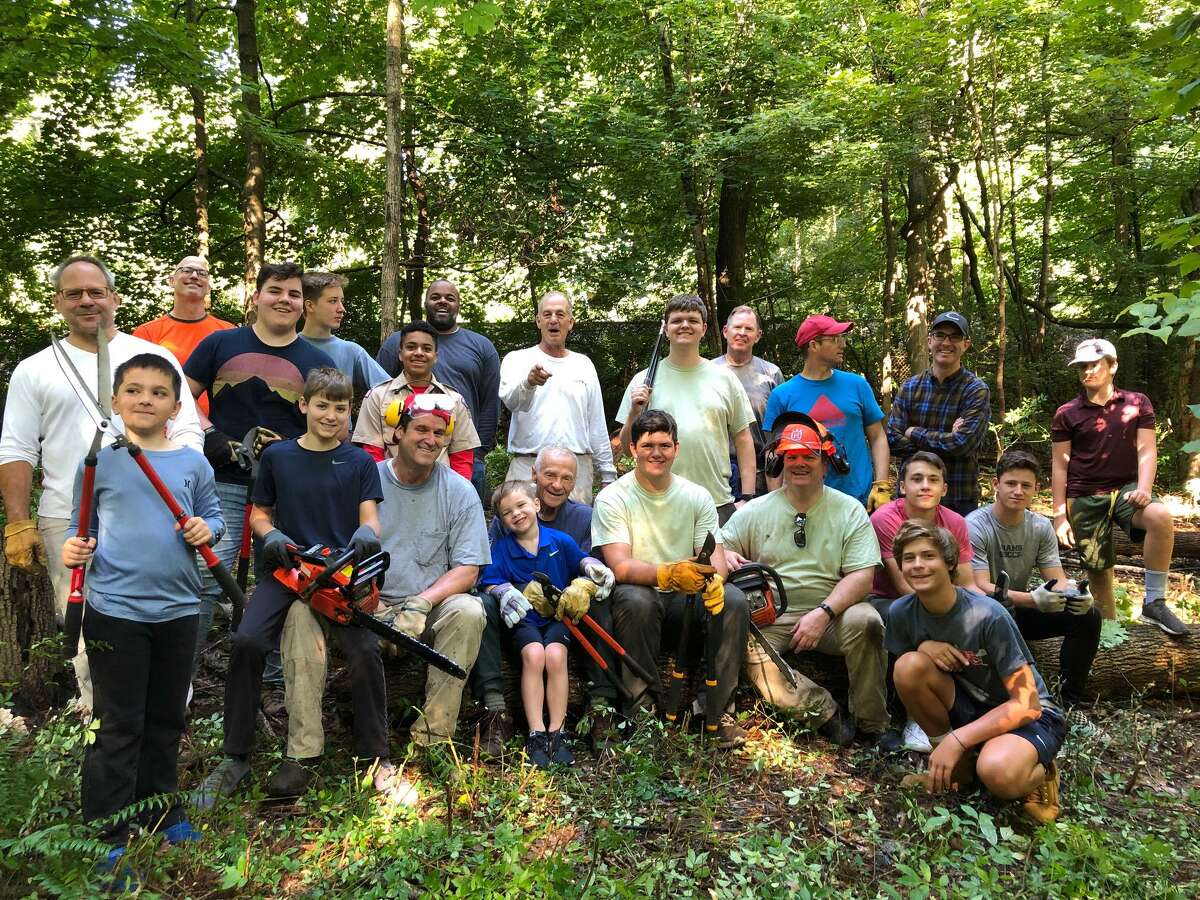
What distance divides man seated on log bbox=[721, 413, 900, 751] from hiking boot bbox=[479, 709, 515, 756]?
139cm

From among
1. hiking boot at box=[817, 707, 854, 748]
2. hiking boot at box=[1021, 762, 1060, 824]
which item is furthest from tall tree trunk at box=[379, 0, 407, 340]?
hiking boot at box=[1021, 762, 1060, 824]

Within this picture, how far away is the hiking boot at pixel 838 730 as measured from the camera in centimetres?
443

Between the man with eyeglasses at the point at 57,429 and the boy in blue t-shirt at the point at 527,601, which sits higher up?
the man with eyeglasses at the point at 57,429

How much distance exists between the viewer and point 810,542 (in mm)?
4633

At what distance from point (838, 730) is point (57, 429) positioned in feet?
14.0

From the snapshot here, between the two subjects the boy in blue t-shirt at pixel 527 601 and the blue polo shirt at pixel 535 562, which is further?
the blue polo shirt at pixel 535 562

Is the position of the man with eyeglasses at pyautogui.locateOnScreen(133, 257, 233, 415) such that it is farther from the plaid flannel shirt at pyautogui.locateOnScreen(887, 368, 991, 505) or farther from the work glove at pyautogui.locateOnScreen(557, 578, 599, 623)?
the plaid flannel shirt at pyautogui.locateOnScreen(887, 368, 991, 505)

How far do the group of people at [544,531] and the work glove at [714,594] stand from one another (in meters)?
0.01

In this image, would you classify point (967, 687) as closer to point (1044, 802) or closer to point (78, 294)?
point (1044, 802)

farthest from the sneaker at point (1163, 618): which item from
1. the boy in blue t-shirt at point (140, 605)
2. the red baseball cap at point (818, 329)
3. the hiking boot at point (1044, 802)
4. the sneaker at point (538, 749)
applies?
the boy in blue t-shirt at point (140, 605)

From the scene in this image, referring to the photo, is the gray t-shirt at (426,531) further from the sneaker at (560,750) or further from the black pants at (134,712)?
the black pants at (134,712)

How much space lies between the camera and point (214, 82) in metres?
8.00

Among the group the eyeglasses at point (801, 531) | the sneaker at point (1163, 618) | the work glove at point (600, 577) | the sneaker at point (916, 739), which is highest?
the eyeglasses at point (801, 531)

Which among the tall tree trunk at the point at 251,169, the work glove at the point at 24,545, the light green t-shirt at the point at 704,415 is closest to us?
the work glove at the point at 24,545
